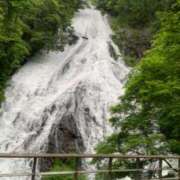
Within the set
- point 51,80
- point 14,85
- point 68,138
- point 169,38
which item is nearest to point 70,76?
point 51,80

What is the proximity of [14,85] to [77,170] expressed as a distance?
18.9m

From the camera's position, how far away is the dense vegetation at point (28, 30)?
78.9 ft

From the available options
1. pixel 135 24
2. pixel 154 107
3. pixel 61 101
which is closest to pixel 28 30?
pixel 61 101

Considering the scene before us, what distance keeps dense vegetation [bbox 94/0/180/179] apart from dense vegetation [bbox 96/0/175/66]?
670 inches

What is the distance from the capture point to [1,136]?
19.4 meters

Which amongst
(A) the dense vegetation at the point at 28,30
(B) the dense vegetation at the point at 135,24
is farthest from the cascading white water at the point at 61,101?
(B) the dense vegetation at the point at 135,24

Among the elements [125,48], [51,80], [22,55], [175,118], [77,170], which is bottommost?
[77,170]

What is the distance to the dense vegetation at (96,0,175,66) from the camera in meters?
32.9

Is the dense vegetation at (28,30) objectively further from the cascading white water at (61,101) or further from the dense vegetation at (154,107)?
the dense vegetation at (154,107)

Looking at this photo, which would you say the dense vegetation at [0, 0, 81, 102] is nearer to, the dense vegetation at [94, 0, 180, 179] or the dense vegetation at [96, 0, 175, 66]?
the dense vegetation at [96, 0, 175, 66]

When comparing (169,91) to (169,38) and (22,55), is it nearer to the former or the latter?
(169,38)

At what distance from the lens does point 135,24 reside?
3734cm

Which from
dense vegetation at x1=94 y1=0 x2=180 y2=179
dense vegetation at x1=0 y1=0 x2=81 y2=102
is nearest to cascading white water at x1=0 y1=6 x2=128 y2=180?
dense vegetation at x1=0 y1=0 x2=81 y2=102

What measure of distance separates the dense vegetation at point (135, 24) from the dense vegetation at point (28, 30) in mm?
4374
